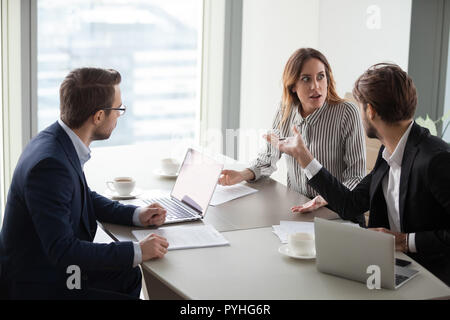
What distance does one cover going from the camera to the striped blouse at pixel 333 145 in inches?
124

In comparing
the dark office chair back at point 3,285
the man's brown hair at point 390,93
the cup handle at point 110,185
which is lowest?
the dark office chair back at point 3,285

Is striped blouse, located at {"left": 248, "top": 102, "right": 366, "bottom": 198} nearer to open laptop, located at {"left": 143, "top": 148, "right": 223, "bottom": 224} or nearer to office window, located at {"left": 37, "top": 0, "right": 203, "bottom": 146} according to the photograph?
open laptop, located at {"left": 143, "top": 148, "right": 223, "bottom": 224}

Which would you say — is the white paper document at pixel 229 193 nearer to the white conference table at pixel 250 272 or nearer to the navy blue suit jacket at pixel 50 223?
the white conference table at pixel 250 272

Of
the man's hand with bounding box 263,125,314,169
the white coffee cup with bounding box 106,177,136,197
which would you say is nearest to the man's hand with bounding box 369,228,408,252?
the man's hand with bounding box 263,125,314,169

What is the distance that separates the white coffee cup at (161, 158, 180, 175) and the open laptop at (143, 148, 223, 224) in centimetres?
43

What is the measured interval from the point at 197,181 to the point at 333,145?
0.78 m

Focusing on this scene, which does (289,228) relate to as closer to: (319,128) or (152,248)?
(152,248)

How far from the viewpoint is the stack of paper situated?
245 cm

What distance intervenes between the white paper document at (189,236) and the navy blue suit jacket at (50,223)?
0.70 ft

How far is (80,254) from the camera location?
212 centimetres

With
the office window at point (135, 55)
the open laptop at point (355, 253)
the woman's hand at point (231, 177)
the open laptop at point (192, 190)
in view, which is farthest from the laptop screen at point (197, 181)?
the office window at point (135, 55)

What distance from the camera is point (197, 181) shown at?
2.84m
